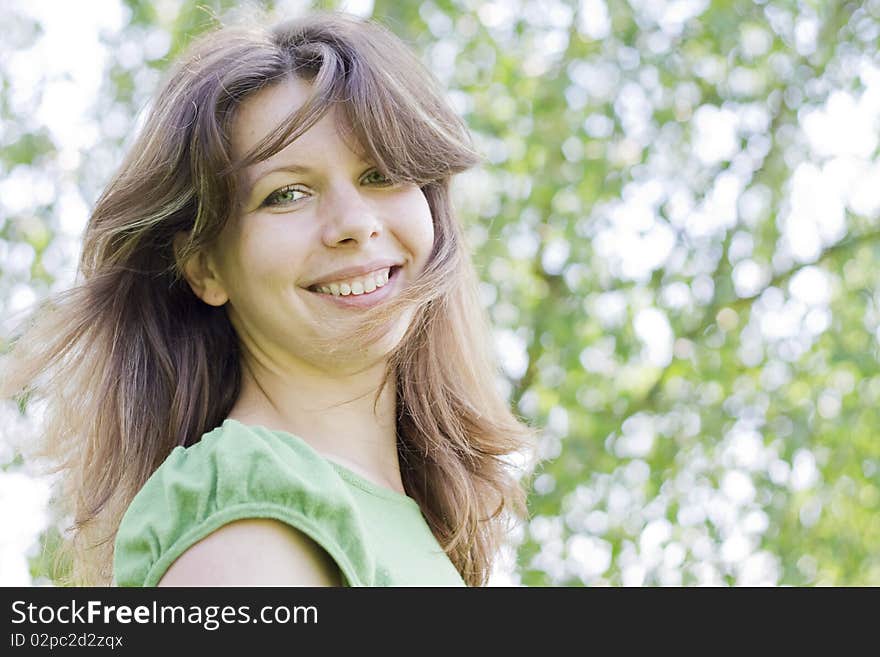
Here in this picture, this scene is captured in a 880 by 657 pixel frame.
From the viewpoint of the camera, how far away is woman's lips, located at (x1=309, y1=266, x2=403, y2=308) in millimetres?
1633

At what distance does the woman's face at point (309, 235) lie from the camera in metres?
1.59

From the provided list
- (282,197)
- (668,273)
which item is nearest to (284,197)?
(282,197)

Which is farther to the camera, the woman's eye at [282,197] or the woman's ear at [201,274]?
the woman's ear at [201,274]

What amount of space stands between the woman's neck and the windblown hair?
0.06 meters

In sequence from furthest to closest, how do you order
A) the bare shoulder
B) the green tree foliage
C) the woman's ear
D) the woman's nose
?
the green tree foliage < the woman's ear < the woman's nose < the bare shoulder

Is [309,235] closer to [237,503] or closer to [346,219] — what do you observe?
[346,219]

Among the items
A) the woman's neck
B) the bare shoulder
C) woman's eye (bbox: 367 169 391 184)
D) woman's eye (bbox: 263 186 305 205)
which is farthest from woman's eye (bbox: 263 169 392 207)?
the bare shoulder

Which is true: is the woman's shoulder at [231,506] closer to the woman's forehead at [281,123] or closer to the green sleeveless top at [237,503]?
the green sleeveless top at [237,503]

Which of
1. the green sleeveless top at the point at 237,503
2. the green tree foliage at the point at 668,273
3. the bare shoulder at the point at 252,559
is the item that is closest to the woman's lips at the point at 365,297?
the green sleeveless top at the point at 237,503

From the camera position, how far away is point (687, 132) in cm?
479

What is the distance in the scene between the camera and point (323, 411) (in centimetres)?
173

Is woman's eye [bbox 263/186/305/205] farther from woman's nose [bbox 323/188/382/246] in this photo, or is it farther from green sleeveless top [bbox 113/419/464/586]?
green sleeveless top [bbox 113/419/464/586]

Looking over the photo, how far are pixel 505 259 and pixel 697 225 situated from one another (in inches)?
30.4

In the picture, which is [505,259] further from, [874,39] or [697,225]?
[874,39]
